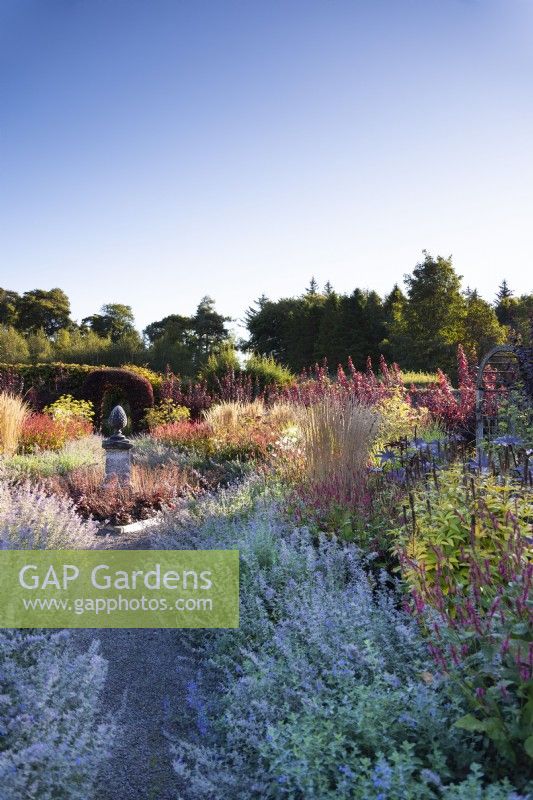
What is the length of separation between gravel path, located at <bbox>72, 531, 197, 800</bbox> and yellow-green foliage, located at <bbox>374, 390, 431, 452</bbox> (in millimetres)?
3800

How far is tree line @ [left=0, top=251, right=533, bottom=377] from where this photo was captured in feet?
71.3

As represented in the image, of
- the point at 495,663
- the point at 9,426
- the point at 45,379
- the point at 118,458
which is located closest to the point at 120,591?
the point at 495,663

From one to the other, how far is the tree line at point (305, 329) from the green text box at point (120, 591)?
1225 cm

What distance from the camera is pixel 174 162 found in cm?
780

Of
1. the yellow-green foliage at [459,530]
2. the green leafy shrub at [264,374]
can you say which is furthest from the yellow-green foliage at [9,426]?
the green leafy shrub at [264,374]

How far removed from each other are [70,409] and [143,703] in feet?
35.0

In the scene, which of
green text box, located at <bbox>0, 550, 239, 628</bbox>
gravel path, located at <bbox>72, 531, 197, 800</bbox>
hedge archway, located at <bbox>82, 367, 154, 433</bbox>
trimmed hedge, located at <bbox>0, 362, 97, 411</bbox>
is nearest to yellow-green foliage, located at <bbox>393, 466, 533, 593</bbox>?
green text box, located at <bbox>0, 550, 239, 628</bbox>

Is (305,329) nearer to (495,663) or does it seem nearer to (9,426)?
(9,426)

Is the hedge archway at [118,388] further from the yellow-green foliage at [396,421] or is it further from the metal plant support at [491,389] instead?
the metal plant support at [491,389]

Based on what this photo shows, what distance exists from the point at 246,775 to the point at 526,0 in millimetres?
5977

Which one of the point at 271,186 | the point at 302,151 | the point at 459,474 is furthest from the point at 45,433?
the point at 459,474

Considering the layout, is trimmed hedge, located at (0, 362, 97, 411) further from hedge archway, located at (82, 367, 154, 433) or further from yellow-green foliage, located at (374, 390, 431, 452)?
yellow-green foliage, located at (374, 390, 431, 452)

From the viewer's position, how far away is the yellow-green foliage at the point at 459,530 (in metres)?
2.61

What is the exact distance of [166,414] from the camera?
1262 cm
